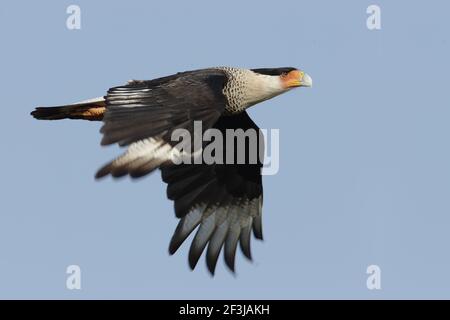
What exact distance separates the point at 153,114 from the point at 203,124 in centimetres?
50

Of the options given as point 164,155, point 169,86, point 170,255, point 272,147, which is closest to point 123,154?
point 164,155

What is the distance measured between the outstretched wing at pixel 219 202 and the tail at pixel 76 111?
1.01 m

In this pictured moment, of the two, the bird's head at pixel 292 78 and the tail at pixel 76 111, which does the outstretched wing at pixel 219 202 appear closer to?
the bird's head at pixel 292 78

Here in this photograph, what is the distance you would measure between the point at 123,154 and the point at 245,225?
319cm

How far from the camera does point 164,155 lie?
32.5 ft

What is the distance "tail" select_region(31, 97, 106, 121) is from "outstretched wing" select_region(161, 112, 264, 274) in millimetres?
1014

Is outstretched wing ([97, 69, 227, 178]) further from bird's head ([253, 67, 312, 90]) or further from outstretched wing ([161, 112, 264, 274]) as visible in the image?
outstretched wing ([161, 112, 264, 274])

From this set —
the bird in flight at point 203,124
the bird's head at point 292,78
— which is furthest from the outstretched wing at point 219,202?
the bird's head at point 292,78

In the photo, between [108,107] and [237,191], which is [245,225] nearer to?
[237,191]

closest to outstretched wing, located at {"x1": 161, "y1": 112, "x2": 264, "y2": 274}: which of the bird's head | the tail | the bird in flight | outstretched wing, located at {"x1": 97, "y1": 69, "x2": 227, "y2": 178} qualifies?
the bird in flight

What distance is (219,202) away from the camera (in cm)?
1271

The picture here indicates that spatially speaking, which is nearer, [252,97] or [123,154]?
[123,154]
